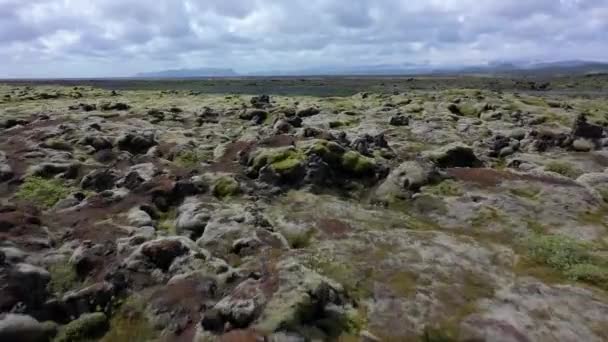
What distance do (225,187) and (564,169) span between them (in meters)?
38.5

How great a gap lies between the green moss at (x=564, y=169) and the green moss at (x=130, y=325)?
4678 cm

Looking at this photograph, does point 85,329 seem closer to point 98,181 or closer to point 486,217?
point 98,181

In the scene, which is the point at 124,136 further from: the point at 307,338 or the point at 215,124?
the point at 307,338

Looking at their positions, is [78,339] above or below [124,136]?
below

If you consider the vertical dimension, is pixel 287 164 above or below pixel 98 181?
above

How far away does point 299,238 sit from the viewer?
1380 inches

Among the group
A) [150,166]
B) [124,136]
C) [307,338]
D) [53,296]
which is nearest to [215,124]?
[124,136]

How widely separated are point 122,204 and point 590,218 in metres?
39.8

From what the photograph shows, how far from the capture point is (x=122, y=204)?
4116cm

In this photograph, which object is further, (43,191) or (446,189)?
(446,189)

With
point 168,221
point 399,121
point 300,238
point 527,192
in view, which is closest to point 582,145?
point 527,192

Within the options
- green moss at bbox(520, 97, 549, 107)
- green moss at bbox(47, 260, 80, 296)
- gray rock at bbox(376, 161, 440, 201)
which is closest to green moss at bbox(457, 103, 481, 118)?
green moss at bbox(520, 97, 549, 107)

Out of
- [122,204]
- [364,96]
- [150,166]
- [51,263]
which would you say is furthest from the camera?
[364,96]

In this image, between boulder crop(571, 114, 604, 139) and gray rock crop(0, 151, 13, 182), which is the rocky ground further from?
gray rock crop(0, 151, 13, 182)
